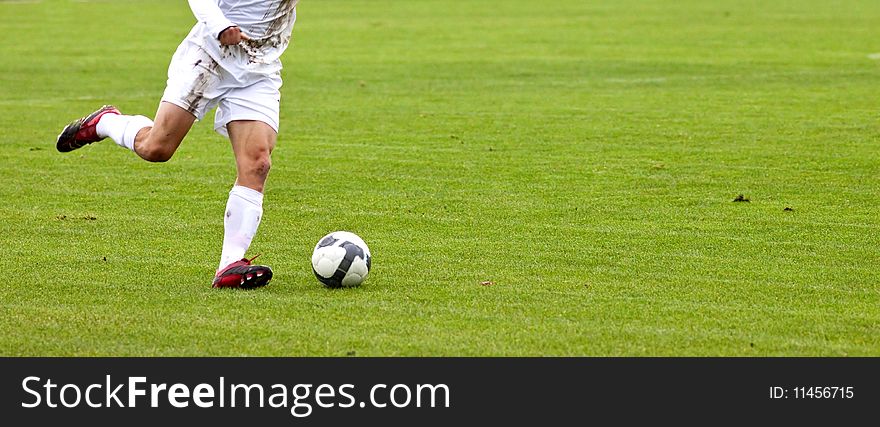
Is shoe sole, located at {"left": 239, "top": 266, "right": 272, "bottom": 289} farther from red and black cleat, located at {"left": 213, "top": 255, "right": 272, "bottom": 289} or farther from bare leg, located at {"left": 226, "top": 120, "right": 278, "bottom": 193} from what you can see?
bare leg, located at {"left": 226, "top": 120, "right": 278, "bottom": 193}

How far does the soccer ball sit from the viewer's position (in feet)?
26.1

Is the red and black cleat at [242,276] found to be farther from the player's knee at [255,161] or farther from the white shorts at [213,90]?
the white shorts at [213,90]

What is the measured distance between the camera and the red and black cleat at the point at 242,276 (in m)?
7.93

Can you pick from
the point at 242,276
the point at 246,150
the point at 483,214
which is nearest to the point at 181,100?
the point at 246,150

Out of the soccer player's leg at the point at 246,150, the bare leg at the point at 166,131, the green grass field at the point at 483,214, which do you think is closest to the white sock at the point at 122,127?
the bare leg at the point at 166,131

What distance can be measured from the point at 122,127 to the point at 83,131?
46 cm

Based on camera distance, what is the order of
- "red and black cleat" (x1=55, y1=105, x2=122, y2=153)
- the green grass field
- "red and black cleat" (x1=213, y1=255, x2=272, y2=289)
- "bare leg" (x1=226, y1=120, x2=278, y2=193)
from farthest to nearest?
1. "red and black cleat" (x1=55, y1=105, x2=122, y2=153)
2. "bare leg" (x1=226, y1=120, x2=278, y2=193)
3. "red and black cleat" (x1=213, y1=255, x2=272, y2=289)
4. the green grass field

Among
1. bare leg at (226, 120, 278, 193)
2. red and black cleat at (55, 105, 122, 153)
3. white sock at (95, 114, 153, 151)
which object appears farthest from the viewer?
red and black cleat at (55, 105, 122, 153)

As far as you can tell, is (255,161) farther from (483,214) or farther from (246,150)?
(483,214)

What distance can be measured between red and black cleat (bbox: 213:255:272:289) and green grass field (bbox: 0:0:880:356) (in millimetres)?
107

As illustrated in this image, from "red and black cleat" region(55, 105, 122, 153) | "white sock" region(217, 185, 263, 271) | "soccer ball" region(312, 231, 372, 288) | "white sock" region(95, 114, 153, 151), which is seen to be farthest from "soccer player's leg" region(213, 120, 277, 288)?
"red and black cleat" region(55, 105, 122, 153)

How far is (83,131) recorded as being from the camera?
897 centimetres

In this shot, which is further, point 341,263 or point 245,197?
point 245,197

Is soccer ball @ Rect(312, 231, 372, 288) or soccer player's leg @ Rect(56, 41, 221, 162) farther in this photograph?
soccer player's leg @ Rect(56, 41, 221, 162)
